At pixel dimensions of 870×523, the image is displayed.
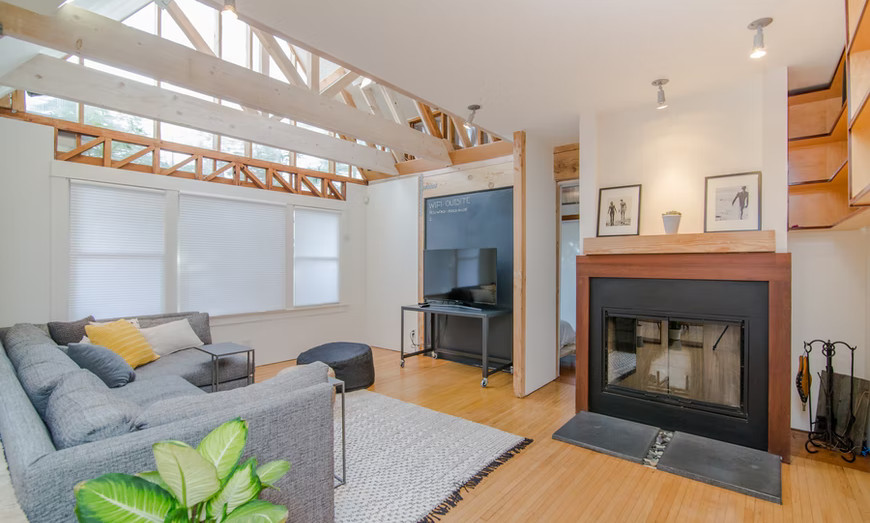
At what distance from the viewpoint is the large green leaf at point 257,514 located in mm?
1037

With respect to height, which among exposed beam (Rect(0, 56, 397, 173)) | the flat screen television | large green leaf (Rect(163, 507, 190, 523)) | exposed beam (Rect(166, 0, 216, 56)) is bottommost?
large green leaf (Rect(163, 507, 190, 523))

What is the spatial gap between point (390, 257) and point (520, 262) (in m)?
2.65

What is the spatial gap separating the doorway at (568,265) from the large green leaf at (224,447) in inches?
163

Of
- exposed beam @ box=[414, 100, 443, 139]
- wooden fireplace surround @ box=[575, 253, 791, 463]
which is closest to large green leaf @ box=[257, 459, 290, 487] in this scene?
wooden fireplace surround @ box=[575, 253, 791, 463]

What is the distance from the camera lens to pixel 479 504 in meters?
2.23

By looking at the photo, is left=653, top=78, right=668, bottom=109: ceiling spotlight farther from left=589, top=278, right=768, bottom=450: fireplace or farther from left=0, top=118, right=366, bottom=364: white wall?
left=0, top=118, right=366, bottom=364: white wall

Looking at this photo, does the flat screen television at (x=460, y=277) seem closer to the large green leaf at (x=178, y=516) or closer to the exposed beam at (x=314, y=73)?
the exposed beam at (x=314, y=73)

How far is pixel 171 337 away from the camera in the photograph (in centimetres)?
384

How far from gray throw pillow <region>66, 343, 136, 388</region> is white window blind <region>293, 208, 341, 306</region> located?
2703 mm

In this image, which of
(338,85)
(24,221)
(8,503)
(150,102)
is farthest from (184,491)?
(338,85)

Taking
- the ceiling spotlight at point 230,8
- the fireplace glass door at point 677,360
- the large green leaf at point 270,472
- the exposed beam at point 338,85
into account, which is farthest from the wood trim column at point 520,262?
the large green leaf at point 270,472

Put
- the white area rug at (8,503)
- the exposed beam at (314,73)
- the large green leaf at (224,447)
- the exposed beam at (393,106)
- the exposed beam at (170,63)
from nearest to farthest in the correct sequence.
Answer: the white area rug at (8,503) < the large green leaf at (224,447) < the exposed beam at (170,63) < the exposed beam at (314,73) < the exposed beam at (393,106)

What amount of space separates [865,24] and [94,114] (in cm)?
575

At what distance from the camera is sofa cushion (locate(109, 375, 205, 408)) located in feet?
8.69
